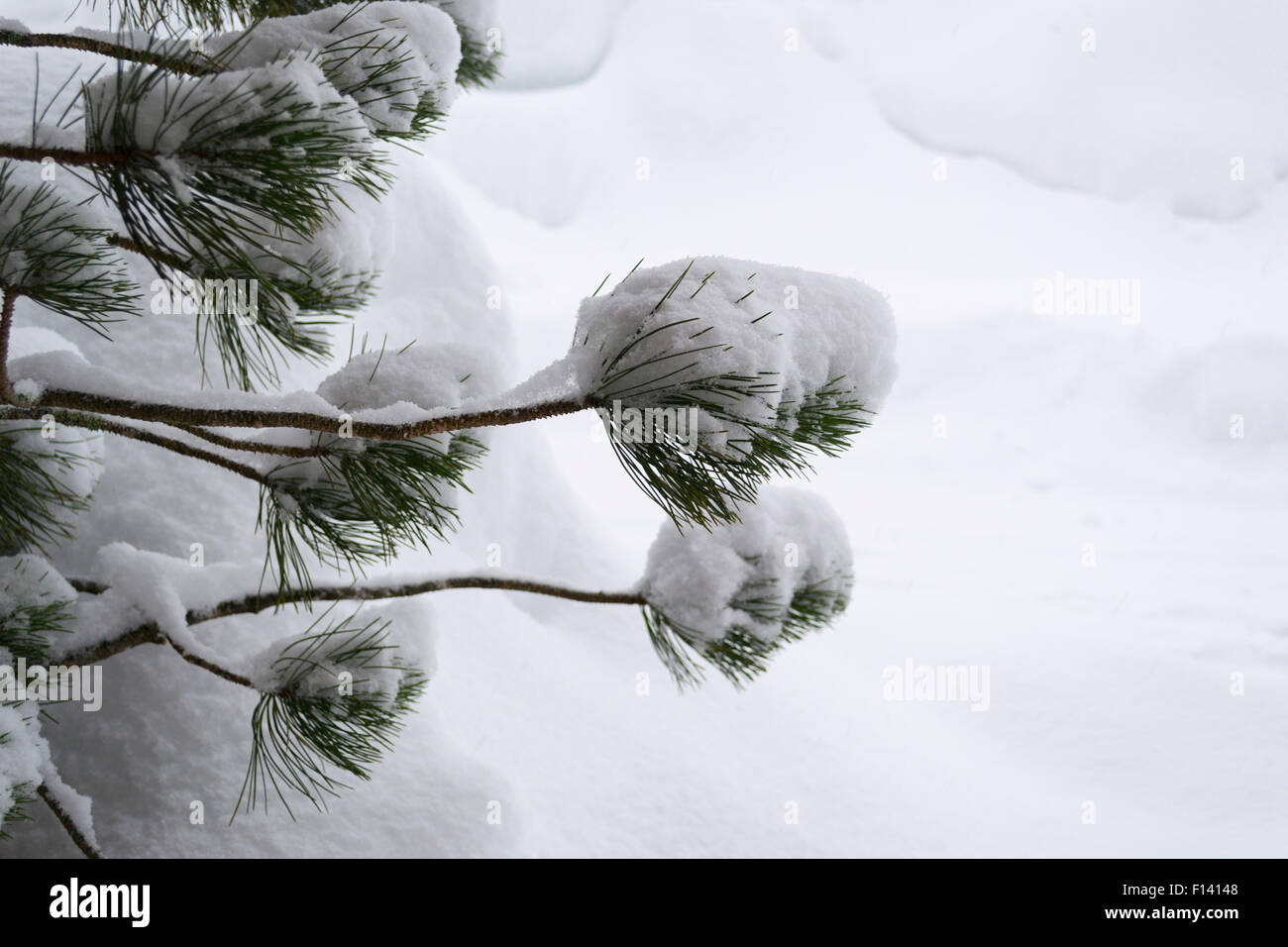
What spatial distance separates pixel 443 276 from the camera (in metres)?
3.13

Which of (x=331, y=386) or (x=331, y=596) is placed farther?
(x=331, y=596)

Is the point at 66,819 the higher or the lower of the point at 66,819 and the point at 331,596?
the lower

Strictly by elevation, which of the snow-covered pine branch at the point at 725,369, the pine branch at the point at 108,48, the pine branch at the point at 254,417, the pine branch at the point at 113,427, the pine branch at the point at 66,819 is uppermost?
the pine branch at the point at 108,48

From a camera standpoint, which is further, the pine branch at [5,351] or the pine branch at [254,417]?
the pine branch at [5,351]

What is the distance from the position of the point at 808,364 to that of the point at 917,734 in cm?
271

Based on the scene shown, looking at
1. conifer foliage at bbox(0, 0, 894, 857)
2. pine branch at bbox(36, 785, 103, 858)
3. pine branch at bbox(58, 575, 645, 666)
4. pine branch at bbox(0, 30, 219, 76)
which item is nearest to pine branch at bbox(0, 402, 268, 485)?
conifer foliage at bbox(0, 0, 894, 857)

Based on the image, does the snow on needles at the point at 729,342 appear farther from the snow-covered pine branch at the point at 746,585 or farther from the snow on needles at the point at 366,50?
the snow-covered pine branch at the point at 746,585

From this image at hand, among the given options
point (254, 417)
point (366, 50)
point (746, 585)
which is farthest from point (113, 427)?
point (746, 585)

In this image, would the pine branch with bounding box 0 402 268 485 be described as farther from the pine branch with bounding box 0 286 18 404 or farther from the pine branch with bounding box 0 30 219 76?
the pine branch with bounding box 0 30 219 76

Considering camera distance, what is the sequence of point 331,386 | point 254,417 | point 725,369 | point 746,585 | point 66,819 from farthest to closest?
point 746,585 → point 66,819 → point 331,386 → point 254,417 → point 725,369

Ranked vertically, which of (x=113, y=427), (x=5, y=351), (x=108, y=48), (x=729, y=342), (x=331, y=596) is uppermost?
(x=108, y=48)

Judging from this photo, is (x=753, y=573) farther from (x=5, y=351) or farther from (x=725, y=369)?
(x=5, y=351)

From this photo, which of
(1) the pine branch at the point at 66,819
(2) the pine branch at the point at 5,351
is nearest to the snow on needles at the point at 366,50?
(2) the pine branch at the point at 5,351

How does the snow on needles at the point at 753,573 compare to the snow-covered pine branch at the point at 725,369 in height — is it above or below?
below
